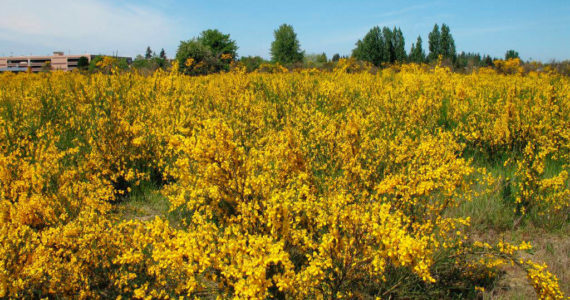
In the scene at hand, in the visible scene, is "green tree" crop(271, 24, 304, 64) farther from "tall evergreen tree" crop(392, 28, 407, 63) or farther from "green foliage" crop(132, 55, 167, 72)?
"green foliage" crop(132, 55, 167, 72)

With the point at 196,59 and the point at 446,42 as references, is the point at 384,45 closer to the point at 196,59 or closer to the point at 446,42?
the point at 446,42

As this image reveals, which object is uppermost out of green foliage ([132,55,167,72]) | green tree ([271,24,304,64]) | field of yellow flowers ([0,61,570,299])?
green tree ([271,24,304,64])

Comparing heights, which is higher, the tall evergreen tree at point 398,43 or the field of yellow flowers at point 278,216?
the tall evergreen tree at point 398,43

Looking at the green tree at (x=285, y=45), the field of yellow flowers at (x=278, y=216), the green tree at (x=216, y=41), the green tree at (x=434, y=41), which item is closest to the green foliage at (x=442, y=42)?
the green tree at (x=434, y=41)

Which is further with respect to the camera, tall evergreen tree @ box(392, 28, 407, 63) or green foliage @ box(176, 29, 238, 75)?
tall evergreen tree @ box(392, 28, 407, 63)

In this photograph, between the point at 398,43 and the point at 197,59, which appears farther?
the point at 398,43

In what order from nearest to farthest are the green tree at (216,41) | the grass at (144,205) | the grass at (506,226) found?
the grass at (506,226) < the grass at (144,205) < the green tree at (216,41)

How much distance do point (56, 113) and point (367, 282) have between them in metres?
6.18

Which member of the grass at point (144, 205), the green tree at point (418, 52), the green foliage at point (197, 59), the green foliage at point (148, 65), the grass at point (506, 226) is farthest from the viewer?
the green tree at point (418, 52)

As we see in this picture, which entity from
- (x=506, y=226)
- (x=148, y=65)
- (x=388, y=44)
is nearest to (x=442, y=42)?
Result: (x=388, y=44)

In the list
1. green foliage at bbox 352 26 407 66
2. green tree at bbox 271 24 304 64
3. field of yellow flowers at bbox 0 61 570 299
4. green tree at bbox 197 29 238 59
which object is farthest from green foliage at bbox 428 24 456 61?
field of yellow flowers at bbox 0 61 570 299

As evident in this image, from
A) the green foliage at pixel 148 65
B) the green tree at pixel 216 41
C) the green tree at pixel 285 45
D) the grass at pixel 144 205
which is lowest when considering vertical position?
the grass at pixel 144 205

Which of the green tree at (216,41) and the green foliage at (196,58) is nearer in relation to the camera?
the green foliage at (196,58)

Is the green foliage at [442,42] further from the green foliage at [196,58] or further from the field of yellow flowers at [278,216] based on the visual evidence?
the field of yellow flowers at [278,216]
